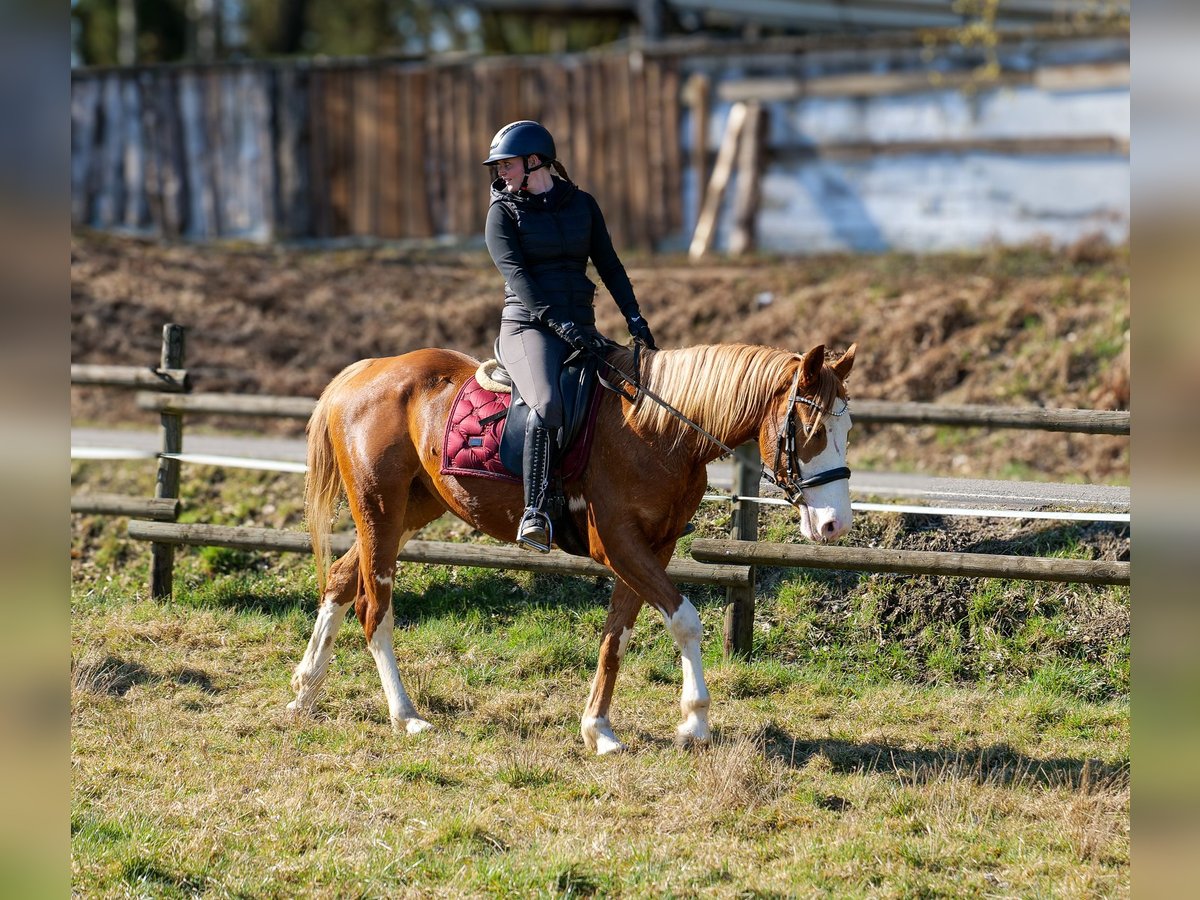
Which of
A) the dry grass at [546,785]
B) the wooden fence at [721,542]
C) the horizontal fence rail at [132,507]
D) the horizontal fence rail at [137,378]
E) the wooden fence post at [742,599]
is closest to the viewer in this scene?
the dry grass at [546,785]

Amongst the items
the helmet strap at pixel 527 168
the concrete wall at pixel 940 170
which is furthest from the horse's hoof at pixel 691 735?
the concrete wall at pixel 940 170

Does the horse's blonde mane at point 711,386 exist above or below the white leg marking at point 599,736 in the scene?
above

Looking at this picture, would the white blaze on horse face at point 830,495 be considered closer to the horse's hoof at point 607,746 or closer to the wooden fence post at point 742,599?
the horse's hoof at point 607,746

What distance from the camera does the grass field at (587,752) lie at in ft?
16.1

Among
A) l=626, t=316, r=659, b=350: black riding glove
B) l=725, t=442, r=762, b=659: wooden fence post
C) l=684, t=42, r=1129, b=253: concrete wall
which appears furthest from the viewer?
l=684, t=42, r=1129, b=253: concrete wall

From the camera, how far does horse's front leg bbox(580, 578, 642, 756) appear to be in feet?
20.9

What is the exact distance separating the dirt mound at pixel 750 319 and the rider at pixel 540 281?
6451 mm

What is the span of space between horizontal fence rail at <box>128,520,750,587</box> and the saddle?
49.1 inches

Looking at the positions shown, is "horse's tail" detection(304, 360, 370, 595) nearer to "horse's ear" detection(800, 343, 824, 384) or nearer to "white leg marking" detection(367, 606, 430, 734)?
"white leg marking" detection(367, 606, 430, 734)

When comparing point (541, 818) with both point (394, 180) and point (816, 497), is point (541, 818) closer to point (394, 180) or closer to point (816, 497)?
point (816, 497)

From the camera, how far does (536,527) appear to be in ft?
20.4

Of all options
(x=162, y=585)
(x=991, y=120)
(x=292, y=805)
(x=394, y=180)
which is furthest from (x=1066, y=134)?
(x=292, y=805)

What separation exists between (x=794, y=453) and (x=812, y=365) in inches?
16.8

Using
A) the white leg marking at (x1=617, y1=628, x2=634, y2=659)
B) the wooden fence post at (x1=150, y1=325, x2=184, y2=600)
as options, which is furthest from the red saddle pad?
the wooden fence post at (x1=150, y1=325, x2=184, y2=600)
